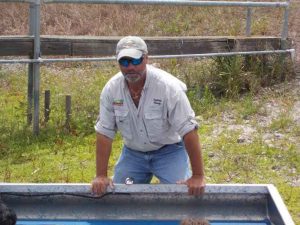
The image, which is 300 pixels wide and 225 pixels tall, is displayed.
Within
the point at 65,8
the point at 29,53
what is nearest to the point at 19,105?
the point at 29,53

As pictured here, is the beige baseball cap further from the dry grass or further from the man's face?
the dry grass

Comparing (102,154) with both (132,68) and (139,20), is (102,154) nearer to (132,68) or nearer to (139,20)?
(132,68)

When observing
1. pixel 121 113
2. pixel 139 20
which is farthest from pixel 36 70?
pixel 139 20

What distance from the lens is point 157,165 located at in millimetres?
4535

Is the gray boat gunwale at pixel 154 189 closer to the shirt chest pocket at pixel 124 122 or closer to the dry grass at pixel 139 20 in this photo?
the shirt chest pocket at pixel 124 122

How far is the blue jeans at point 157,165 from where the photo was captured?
4.48 m

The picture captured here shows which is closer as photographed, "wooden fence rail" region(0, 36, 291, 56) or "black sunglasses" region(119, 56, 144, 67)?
"black sunglasses" region(119, 56, 144, 67)

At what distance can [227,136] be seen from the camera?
7.20m

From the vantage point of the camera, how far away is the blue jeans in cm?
448

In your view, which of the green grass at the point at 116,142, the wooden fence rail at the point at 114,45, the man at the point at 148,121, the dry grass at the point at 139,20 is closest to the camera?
the man at the point at 148,121

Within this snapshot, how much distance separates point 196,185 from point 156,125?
1.53 ft

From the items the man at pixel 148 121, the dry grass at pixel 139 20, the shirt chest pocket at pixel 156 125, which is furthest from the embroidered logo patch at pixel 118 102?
the dry grass at pixel 139 20

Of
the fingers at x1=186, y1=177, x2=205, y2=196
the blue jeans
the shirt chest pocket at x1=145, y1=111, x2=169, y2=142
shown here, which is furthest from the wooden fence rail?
the fingers at x1=186, y1=177, x2=205, y2=196

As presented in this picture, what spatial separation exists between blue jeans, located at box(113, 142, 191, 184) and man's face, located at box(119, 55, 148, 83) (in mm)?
657
